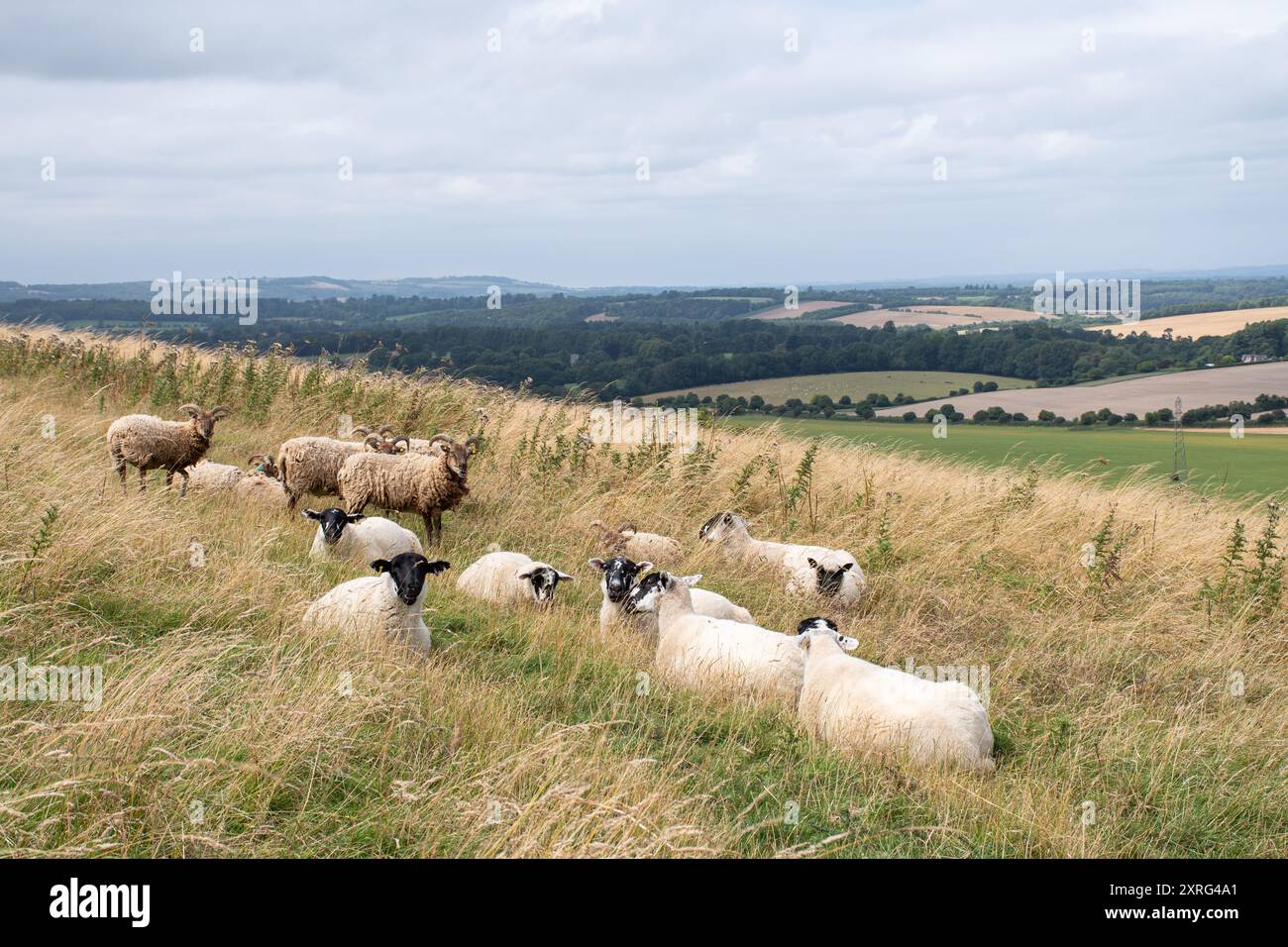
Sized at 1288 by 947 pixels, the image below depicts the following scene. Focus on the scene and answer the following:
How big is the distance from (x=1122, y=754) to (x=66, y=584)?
25.2ft

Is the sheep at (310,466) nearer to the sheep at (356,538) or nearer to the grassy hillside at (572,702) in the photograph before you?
the grassy hillside at (572,702)

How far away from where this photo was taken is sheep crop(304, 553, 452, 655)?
7379 mm

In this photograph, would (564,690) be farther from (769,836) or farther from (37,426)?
(37,426)

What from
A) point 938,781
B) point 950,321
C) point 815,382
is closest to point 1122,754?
point 938,781

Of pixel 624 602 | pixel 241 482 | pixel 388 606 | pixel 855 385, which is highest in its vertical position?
pixel 855 385

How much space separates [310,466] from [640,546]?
4415 millimetres

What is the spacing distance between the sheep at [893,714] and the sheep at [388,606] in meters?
3.11

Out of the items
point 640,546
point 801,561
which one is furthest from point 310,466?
point 801,561

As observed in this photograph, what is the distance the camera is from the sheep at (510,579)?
9289mm

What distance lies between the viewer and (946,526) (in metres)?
13.0

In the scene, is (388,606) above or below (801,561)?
above

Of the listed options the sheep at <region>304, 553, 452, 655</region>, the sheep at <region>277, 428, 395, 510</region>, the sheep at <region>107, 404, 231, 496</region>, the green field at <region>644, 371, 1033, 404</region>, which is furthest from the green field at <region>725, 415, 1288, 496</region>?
the sheep at <region>304, 553, 452, 655</region>

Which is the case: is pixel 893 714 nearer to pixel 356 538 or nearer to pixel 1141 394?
pixel 356 538

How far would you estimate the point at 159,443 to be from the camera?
1190 centimetres
